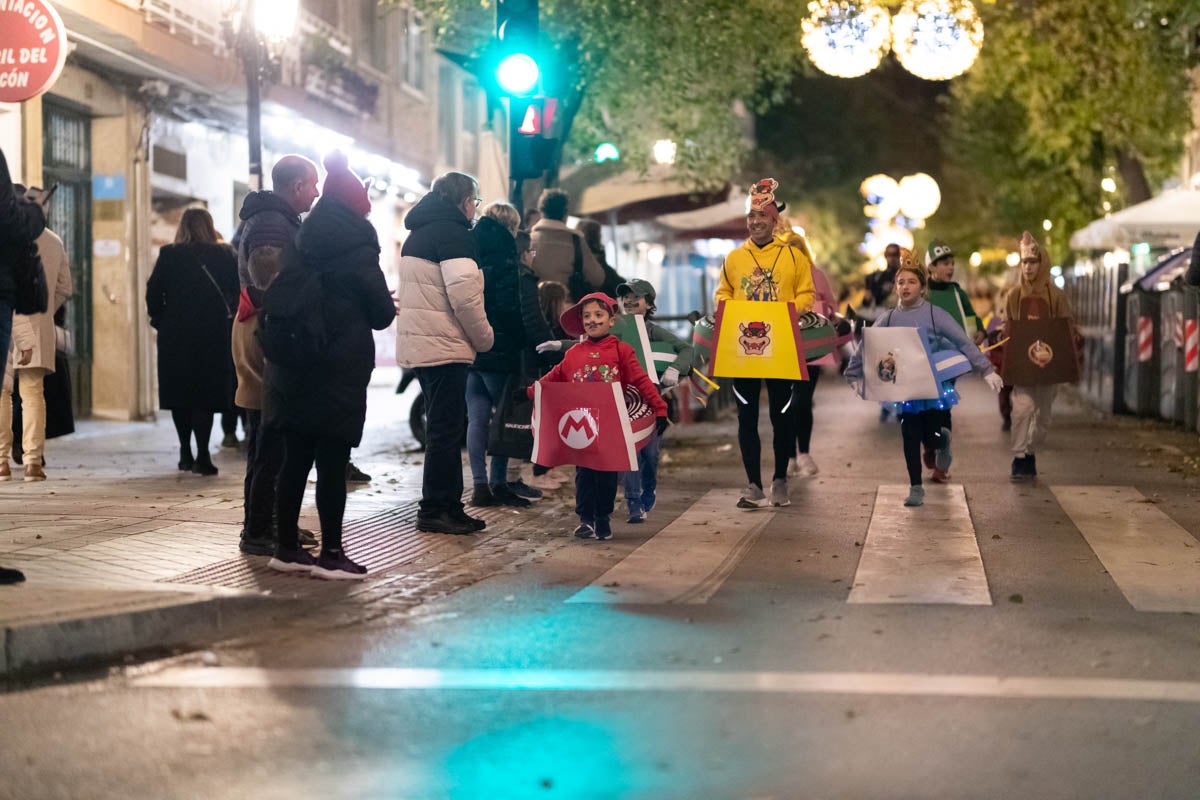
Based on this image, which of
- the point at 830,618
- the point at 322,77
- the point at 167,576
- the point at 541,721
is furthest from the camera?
the point at 322,77

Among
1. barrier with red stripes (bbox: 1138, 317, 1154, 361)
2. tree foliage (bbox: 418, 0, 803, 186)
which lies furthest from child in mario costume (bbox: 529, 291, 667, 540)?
barrier with red stripes (bbox: 1138, 317, 1154, 361)

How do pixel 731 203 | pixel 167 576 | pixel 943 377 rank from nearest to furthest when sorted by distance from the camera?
pixel 167 576
pixel 943 377
pixel 731 203

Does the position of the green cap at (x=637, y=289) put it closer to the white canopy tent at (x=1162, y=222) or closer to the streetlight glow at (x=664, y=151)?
the white canopy tent at (x=1162, y=222)

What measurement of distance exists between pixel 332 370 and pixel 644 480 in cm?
336

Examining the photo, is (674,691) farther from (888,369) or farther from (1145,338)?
(1145,338)

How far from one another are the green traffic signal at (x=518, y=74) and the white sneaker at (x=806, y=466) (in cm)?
344

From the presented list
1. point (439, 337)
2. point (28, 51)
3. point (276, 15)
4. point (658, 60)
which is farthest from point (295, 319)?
point (658, 60)

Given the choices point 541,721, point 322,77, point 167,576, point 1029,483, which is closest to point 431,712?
point 541,721

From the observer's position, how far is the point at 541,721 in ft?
18.1

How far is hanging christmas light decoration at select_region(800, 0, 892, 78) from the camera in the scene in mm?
15078

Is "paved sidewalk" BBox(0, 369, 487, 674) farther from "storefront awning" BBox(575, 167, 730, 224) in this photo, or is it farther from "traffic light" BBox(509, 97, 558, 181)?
"storefront awning" BBox(575, 167, 730, 224)

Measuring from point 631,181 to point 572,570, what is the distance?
15.2m

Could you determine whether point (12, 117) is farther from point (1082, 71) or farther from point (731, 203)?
point (1082, 71)

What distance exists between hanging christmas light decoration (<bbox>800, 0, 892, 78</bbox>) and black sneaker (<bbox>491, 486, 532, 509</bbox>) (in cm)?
549
